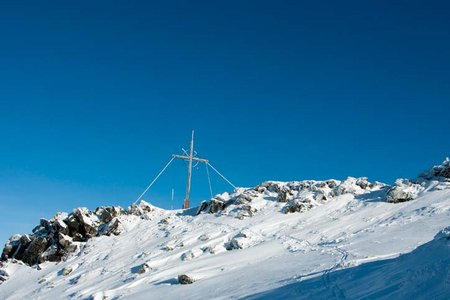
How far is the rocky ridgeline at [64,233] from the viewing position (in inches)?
1236

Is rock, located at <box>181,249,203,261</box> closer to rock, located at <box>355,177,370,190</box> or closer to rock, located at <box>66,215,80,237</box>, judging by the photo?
rock, located at <box>355,177,370,190</box>

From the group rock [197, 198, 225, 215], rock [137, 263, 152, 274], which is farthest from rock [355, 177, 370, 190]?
rock [137, 263, 152, 274]

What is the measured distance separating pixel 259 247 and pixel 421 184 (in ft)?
36.5

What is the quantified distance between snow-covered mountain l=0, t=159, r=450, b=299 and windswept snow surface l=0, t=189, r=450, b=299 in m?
0.06

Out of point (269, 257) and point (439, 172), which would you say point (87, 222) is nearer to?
point (269, 257)

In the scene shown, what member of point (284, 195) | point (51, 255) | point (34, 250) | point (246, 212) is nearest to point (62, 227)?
point (34, 250)

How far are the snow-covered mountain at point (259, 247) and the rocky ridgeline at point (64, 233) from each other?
0.29 feet

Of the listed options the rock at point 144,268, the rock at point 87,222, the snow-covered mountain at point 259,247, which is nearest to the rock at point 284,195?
the snow-covered mountain at point 259,247

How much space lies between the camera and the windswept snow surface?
41.3ft

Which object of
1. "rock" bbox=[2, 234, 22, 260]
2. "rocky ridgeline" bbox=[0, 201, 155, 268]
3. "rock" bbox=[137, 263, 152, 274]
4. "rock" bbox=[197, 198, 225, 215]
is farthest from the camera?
"rock" bbox=[2, 234, 22, 260]

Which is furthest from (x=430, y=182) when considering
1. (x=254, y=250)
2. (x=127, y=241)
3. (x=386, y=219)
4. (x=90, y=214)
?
(x=90, y=214)

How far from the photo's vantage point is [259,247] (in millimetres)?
21812

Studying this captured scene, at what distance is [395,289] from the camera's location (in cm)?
1114

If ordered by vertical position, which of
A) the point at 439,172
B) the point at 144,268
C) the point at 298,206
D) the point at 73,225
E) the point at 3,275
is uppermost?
the point at 73,225
